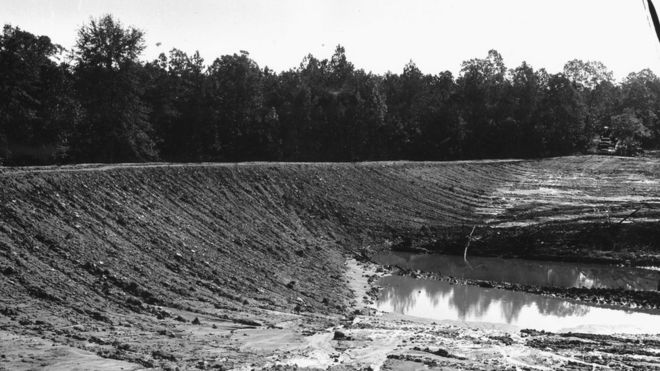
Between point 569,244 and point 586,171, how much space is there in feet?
134

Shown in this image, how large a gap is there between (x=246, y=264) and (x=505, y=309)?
9389mm

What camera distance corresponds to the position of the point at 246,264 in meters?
22.4

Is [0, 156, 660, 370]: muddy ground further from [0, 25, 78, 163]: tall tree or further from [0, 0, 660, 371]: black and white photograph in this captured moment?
[0, 25, 78, 163]: tall tree

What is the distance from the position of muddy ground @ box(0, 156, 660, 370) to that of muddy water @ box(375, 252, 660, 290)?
35.9 inches

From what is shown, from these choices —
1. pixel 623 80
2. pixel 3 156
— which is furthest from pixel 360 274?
pixel 623 80

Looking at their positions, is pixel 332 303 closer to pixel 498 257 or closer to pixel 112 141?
pixel 498 257

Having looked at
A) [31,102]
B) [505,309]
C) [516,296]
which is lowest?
[505,309]

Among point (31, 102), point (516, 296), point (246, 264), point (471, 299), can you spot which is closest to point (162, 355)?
point (246, 264)

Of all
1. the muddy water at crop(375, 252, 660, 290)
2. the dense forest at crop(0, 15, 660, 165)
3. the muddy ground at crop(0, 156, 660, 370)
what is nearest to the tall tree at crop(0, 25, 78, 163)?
the dense forest at crop(0, 15, 660, 165)

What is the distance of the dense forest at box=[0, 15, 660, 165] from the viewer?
166ft

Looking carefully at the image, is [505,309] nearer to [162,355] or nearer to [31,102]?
[162,355]

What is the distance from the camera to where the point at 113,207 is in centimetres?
2158

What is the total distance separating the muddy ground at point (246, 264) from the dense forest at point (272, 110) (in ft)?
71.4

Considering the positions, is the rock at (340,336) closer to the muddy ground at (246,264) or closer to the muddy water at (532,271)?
the muddy ground at (246,264)
